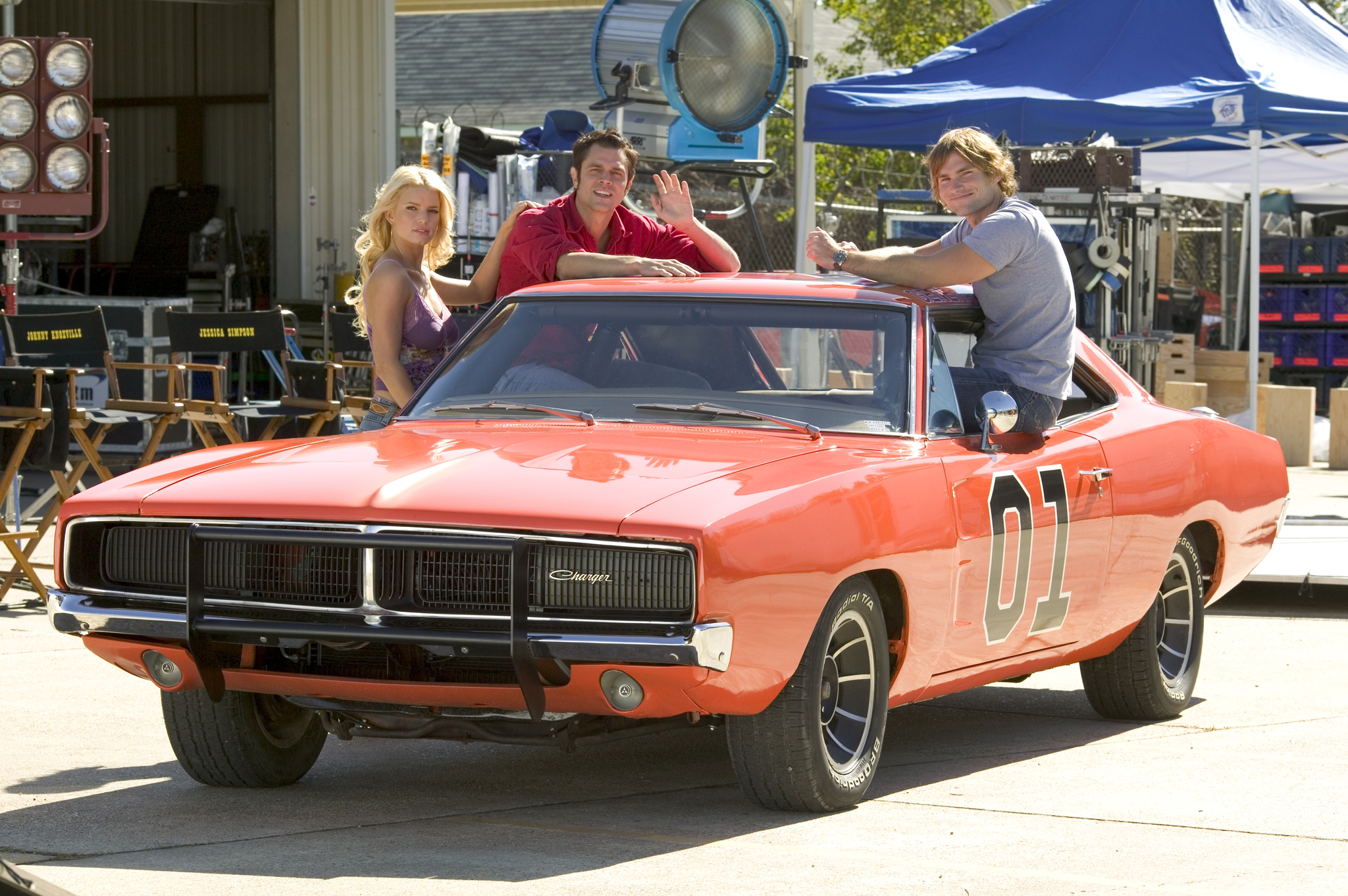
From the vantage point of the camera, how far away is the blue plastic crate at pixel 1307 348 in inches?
927

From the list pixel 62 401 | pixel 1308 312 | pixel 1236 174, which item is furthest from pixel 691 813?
pixel 1308 312

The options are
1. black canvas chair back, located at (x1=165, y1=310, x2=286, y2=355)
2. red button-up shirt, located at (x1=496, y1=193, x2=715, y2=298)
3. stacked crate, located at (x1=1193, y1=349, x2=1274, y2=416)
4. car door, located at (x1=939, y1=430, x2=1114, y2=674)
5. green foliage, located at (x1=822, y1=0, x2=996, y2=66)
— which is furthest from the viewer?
green foliage, located at (x1=822, y1=0, x2=996, y2=66)

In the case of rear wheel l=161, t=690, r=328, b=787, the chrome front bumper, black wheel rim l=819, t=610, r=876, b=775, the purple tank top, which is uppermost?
the purple tank top

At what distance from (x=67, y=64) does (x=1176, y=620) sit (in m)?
8.37

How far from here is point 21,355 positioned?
11789 mm

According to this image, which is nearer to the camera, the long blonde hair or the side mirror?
the side mirror

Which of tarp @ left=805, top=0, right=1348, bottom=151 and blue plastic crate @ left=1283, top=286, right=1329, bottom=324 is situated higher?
tarp @ left=805, top=0, right=1348, bottom=151

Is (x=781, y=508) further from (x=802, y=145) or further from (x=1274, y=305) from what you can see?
(x=1274, y=305)

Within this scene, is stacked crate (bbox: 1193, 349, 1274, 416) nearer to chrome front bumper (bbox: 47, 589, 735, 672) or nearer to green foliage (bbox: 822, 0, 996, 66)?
green foliage (bbox: 822, 0, 996, 66)

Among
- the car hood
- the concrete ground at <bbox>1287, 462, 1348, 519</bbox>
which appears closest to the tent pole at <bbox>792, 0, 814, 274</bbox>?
the concrete ground at <bbox>1287, 462, 1348, 519</bbox>

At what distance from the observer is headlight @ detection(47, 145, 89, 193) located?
41.5ft

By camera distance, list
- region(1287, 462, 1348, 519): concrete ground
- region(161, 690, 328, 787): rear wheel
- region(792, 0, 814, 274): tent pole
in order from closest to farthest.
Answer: region(161, 690, 328, 787): rear wheel
region(1287, 462, 1348, 519): concrete ground
region(792, 0, 814, 274): tent pole

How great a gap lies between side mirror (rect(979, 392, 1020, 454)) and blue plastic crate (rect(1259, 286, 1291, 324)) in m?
18.9

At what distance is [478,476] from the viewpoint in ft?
16.2
